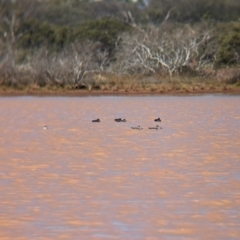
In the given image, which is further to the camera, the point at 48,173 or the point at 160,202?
the point at 48,173

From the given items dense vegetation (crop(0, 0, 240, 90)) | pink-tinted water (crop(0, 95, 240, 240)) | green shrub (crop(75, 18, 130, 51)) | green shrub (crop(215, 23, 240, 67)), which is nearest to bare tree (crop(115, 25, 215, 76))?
dense vegetation (crop(0, 0, 240, 90))

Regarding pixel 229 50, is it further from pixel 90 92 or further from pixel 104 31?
pixel 90 92

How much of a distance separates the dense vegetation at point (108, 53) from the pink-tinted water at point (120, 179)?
13.4 m

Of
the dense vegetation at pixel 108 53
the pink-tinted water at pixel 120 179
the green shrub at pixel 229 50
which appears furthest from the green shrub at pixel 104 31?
the pink-tinted water at pixel 120 179

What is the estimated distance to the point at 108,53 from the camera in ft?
141

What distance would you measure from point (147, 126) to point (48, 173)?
737 centimetres

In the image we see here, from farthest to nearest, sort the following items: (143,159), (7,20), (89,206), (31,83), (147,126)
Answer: (7,20)
(31,83)
(147,126)
(143,159)
(89,206)

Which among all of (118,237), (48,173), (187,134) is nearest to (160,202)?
(118,237)

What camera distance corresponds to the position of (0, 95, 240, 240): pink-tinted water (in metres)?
8.23

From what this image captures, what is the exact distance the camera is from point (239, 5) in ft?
216

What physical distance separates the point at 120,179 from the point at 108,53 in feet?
106

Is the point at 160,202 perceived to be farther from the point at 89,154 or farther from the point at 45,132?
the point at 45,132

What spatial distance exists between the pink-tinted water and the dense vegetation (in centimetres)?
1338

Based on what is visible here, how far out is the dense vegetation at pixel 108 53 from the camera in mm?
34281
